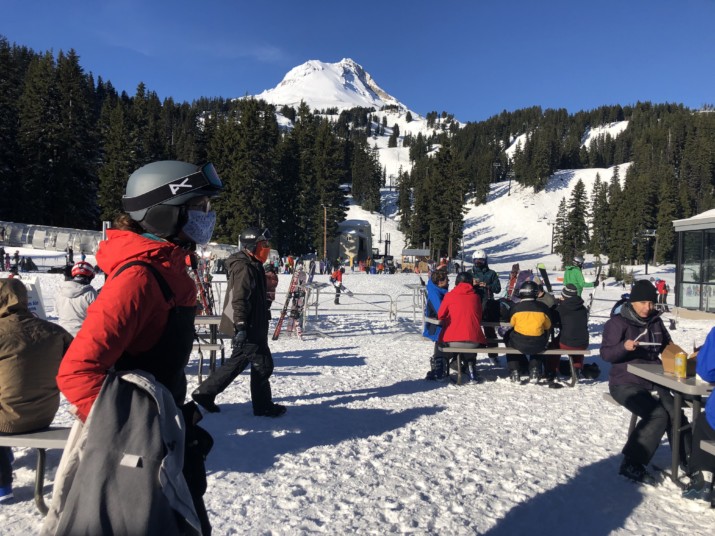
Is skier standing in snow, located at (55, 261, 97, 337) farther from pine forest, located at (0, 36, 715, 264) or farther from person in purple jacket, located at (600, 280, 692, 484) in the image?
pine forest, located at (0, 36, 715, 264)

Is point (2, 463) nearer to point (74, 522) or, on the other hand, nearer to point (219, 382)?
point (219, 382)

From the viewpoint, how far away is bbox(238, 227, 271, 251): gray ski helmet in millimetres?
6090

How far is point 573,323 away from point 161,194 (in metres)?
7.36

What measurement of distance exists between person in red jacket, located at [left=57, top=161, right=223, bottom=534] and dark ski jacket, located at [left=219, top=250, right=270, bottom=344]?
347 cm

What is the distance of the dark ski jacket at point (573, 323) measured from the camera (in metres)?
7.87

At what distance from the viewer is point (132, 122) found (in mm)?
54656

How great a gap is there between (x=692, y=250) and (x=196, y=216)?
76.9ft

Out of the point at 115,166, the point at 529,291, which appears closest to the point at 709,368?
A: the point at 529,291

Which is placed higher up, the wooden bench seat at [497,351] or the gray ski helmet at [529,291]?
the gray ski helmet at [529,291]

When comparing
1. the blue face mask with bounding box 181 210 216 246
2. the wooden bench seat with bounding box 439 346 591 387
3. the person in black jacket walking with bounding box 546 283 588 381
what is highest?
the blue face mask with bounding box 181 210 216 246

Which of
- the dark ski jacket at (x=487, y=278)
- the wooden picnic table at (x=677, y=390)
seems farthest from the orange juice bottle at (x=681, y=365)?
the dark ski jacket at (x=487, y=278)

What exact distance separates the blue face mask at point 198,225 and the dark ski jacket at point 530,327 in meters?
6.35

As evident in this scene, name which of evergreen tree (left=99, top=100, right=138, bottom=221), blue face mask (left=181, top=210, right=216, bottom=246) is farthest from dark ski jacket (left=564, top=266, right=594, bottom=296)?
evergreen tree (left=99, top=100, right=138, bottom=221)

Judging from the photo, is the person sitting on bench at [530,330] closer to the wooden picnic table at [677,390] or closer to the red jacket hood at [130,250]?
the wooden picnic table at [677,390]
